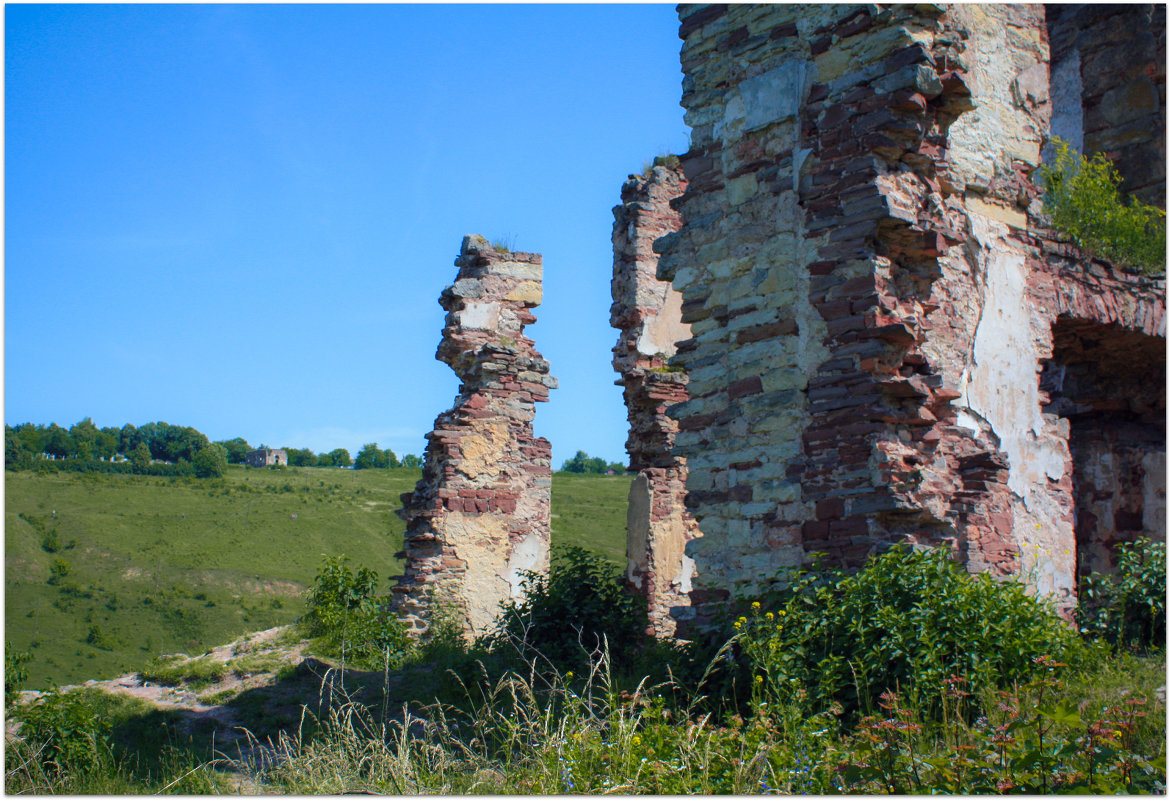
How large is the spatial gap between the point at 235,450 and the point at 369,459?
777 cm

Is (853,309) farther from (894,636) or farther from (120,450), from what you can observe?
(120,450)

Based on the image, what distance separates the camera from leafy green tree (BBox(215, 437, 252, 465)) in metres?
54.5

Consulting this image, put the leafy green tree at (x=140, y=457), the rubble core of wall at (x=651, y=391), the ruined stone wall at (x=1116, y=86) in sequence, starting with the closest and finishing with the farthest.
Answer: the ruined stone wall at (x=1116, y=86) < the rubble core of wall at (x=651, y=391) < the leafy green tree at (x=140, y=457)

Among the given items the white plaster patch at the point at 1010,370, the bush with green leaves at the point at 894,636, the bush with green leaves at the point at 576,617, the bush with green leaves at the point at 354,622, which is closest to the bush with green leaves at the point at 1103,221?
the white plaster patch at the point at 1010,370

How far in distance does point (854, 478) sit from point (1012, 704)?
70.3 inches

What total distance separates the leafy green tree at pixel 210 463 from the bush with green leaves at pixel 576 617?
42.3 meters

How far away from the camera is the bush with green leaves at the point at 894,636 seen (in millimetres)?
5043

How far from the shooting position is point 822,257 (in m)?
6.35

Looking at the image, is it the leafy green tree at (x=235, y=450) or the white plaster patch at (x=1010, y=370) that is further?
the leafy green tree at (x=235, y=450)

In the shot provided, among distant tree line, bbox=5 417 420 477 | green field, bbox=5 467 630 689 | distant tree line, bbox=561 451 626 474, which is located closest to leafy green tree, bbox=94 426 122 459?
distant tree line, bbox=5 417 420 477

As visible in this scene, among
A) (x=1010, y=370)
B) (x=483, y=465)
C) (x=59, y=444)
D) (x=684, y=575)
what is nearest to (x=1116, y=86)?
(x=1010, y=370)

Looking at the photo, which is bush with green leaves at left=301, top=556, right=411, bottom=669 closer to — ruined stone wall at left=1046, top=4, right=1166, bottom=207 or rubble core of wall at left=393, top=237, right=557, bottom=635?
rubble core of wall at left=393, top=237, right=557, bottom=635

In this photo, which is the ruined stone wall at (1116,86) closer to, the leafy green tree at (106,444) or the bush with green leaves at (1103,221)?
the bush with green leaves at (1103,221)

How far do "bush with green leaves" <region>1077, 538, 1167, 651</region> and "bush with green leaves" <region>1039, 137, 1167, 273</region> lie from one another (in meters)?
2.93
